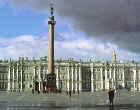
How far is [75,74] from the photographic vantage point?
18962 centimetres

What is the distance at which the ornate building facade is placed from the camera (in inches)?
7298

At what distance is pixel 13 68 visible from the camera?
185375 millimetres

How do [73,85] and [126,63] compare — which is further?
[126,63]

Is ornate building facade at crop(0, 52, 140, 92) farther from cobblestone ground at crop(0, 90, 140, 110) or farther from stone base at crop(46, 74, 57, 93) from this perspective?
cobblestone ground at crop(0, 90, 140, 110)

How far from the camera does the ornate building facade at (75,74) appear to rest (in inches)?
7298

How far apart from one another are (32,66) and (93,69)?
2589 centimetres

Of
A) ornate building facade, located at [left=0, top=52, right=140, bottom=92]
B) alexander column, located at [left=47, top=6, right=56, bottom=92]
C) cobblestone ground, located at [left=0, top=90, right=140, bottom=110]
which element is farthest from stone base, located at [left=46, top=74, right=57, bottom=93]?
ornate building facade, located at [left=0, top=52, right=140, bottom=92]

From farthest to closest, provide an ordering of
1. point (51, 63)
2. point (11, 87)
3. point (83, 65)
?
point (83, 65), point (11, 87), point (51, 63)

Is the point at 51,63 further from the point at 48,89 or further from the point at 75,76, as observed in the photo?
the point at 75,76

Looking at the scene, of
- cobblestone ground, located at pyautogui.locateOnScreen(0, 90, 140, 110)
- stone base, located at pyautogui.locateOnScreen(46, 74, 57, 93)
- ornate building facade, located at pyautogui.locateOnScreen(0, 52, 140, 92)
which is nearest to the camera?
cobblestone ground, located at pyautogui.locateOnScreen(0, 90, 140, 110)

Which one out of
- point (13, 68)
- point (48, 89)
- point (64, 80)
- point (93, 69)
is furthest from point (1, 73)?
point (48, 89)

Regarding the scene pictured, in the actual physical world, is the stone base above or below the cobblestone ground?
above

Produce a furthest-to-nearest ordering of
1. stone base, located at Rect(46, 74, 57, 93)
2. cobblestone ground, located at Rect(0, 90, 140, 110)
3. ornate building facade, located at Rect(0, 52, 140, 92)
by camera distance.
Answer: ornate building facade, located at Rect(0, 52, 140, 92) < stone base, located at Rect(46, 74, 57, 93) < cobblestone ground, located at Rect(0, 90, 140, 110)

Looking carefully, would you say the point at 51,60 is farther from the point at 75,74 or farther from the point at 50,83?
the point at 75,74
